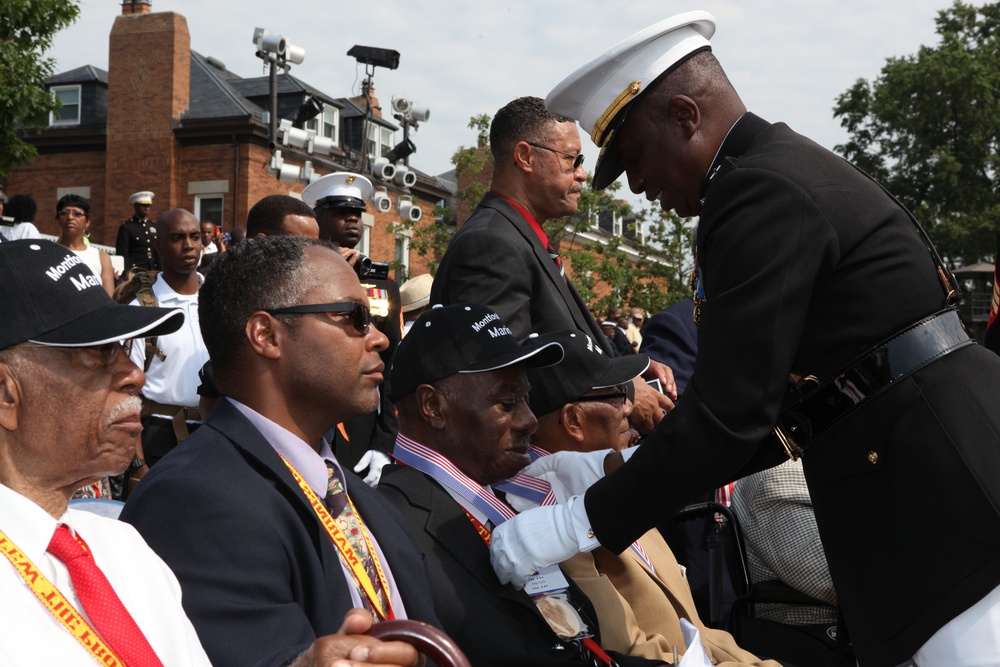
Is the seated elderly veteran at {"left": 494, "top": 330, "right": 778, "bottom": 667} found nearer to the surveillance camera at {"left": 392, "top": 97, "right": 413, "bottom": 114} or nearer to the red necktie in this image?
the red necktie

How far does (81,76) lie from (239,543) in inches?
1259

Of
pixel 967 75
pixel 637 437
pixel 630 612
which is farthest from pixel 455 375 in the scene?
pixel 967 75

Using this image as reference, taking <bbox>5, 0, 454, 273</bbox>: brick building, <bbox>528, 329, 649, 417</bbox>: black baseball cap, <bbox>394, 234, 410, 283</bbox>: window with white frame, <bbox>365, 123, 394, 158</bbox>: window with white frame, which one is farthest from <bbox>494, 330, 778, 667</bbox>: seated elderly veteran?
<bbox>365, 123, 394, 158</bbox>: window with white frame

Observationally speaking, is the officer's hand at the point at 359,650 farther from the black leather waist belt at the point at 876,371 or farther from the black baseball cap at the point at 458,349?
the black baseball cap at the point at 458,349

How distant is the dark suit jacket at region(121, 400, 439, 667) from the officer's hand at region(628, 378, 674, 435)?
92.2 inches

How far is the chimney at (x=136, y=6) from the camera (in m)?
30.1

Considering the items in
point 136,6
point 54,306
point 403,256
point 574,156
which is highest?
point 136,6

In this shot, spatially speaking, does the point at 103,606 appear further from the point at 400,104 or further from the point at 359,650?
the point at 400,104

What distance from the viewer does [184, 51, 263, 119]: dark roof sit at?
2914 centimetres

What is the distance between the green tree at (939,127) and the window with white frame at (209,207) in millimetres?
23711

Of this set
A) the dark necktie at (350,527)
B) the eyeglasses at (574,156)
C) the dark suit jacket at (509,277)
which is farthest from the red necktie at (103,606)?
the eyeglasses at (574,156)

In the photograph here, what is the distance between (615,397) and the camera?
4.75 metres

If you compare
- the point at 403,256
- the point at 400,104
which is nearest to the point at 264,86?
the point at 403,256

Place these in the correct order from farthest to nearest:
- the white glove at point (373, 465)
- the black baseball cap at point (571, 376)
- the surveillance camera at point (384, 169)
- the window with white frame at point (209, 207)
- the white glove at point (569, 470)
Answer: the window with white frame at point (209, 207), the surveillance camera at point (384, 169), the white glove at point (373, 465), the black baseball cap at point (571, 376), the white glove at point (569, 470)
